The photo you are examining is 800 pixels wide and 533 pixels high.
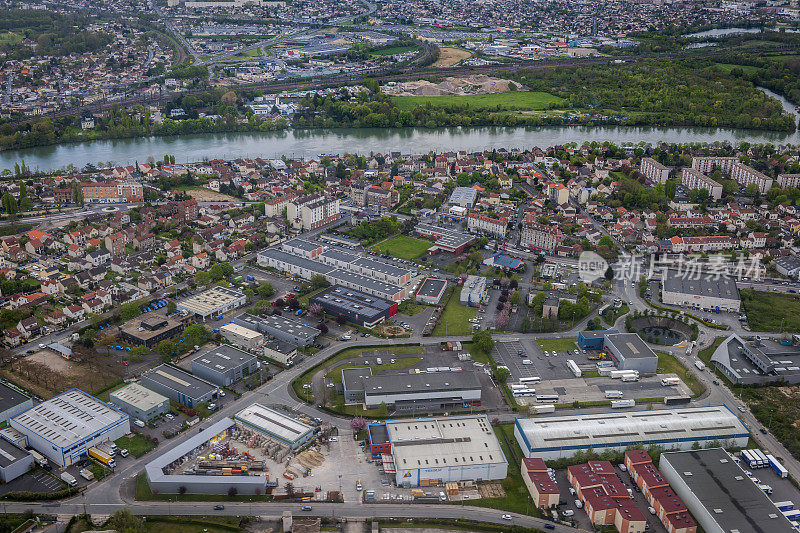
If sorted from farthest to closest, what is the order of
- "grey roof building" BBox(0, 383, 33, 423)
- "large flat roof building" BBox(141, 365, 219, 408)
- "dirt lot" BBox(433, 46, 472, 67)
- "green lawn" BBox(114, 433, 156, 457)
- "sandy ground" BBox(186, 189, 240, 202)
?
1. "dirt lot" BBox(433, 46, 472, 67)
2. "sandy ground" BBox(186, 189, 240, 202)
3. "large flat roof building" BBox(141, 365, 219, 408)
4. "grey roof building" BBox(0, 383, 33, 423)
5. "green lawn" BBox(114, 433, 156, 457)

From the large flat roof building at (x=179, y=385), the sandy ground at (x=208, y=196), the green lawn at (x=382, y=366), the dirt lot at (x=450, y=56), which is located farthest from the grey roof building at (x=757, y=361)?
the dirt lot at (x=450, y=56)

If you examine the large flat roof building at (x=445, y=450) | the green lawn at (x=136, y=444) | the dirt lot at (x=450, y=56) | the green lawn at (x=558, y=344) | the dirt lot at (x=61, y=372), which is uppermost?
the dirt lot at (x=450, y=56)

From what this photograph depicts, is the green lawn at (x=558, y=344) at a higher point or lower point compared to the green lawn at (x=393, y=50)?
lower

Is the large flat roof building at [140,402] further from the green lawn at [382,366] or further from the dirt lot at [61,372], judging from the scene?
the green lawn at [382,366]

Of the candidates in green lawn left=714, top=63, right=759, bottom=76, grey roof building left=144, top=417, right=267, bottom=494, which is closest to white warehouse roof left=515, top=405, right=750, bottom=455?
grey roof building left=144, top=417, right=267, bottom=494

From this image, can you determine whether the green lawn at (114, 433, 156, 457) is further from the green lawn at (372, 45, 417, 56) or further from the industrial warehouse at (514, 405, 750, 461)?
the green lawn at (372, 45, 417, 56)

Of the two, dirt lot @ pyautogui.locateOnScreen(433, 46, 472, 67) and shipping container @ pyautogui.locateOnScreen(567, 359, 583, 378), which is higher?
dirt lot @ pyautogui.locateOnScreen(433, 46, 472, 67)

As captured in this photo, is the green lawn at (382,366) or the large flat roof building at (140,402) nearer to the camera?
the large flat roof building at (140,402)
